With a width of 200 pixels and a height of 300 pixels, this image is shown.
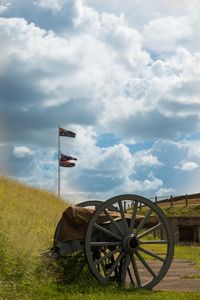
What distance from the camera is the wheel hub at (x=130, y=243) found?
27.2ft

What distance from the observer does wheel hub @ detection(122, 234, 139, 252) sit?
830 centimetres

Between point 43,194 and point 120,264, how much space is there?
639 inches

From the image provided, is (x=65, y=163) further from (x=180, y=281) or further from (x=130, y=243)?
(x=130, y=243)

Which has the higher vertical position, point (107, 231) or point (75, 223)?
point (75, 223)

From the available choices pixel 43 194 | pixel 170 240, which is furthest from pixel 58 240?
pixel 43 194

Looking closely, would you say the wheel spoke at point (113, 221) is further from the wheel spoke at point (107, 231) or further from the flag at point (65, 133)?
the flag at point (65, 133)

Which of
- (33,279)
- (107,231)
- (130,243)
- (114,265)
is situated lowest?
(33,279)

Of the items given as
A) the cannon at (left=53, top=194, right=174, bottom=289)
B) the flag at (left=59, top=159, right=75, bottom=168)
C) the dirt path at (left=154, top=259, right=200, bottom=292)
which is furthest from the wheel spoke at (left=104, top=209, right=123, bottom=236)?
the flag at (left=59, top=159, right=75, bottom=168)

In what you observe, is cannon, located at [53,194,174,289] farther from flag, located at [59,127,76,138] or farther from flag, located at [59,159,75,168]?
flag, located at [59,127,76,138]

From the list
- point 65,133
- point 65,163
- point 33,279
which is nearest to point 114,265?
point 33,279

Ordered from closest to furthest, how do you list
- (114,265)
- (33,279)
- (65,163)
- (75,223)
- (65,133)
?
(33,279) < (114,265) < (75,223) < (65,163) < (65,133)

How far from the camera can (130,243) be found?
8.33m

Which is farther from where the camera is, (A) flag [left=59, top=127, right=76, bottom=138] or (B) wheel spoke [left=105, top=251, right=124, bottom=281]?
(A) flag [left=59, top=127, right=76, bottom=138]

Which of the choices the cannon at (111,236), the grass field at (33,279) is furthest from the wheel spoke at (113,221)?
the grass field at (33,279)
